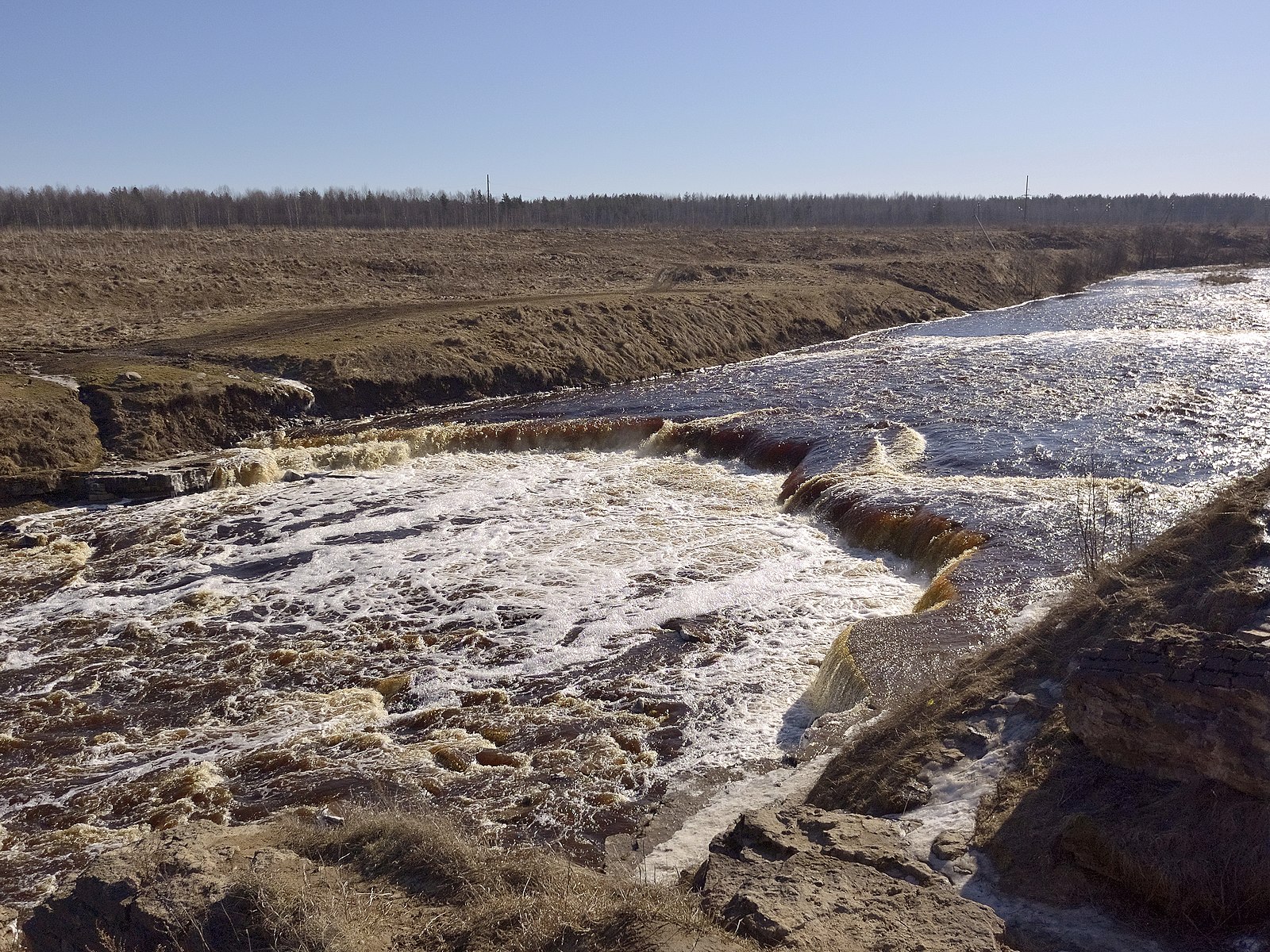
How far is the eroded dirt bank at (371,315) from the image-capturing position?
21859 millimetres

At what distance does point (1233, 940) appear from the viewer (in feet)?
16.2

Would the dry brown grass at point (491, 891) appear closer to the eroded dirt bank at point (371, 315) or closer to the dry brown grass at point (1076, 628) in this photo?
the dry brown grass at point (1076, 628)

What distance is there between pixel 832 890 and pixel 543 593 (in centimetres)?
842

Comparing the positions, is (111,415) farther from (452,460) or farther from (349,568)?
(349,568)

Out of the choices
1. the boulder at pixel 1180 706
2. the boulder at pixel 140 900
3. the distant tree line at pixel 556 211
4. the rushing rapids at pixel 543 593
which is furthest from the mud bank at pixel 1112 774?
the distant tree line at pixel 556 211

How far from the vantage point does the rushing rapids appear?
357 inches

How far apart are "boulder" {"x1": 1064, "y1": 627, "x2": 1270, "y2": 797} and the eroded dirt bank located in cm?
1873

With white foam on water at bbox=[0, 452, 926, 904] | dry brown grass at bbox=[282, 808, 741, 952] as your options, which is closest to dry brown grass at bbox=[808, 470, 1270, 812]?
white foam on water at bbox=[0, 452, 926, 904]

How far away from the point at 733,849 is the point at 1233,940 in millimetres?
2621

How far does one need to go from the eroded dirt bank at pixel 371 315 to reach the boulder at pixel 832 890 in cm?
1741

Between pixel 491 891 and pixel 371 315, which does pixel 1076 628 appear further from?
pixel 371 315

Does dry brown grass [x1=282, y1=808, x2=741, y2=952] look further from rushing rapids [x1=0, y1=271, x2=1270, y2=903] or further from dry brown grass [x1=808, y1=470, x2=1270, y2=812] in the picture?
dry brown grass [x1=808, y1=470, x2=1270, y2=812]

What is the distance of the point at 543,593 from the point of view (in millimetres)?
13430

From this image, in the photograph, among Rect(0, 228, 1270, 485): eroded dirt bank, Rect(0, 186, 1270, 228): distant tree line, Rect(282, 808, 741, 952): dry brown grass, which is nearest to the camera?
Rect(282, 808, 741, 952): dry brown grass
